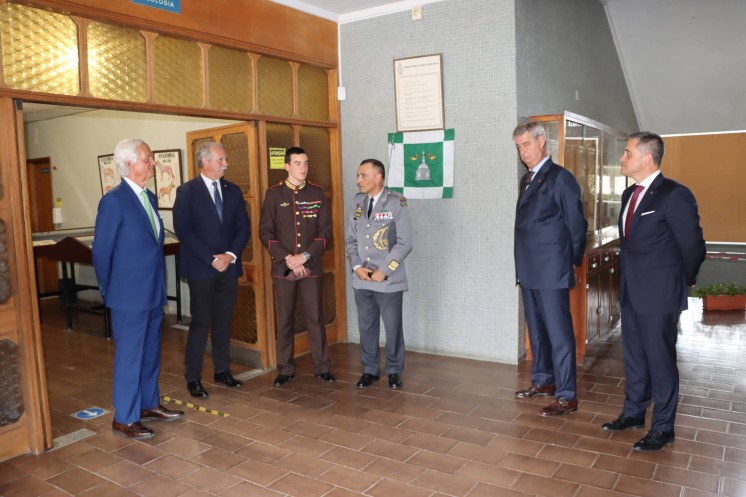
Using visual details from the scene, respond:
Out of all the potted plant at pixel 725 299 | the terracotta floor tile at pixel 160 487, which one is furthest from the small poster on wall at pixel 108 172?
the potted plant at pixel 725 299

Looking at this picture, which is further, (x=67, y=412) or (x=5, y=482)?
(x=67, y=412)

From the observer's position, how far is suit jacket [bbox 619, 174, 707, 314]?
3.22 meters

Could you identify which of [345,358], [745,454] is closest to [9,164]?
[345,358]

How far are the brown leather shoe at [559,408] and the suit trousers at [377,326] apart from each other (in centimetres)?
112

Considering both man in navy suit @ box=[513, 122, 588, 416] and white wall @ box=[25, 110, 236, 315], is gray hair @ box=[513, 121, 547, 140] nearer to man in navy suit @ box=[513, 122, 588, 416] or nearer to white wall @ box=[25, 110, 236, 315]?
man in navy suit @ box=[513, 122, 588, 416]

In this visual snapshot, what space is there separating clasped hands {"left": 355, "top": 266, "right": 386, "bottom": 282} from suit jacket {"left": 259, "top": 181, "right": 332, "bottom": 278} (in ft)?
1.29

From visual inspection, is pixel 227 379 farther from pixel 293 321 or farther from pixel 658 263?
pixel 658 263

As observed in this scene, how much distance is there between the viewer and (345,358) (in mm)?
5301

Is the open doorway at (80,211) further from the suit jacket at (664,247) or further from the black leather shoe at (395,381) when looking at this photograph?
the suit jacket at (664,247)

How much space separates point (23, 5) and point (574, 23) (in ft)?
15.8

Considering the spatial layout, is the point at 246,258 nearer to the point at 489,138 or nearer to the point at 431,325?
the point at 431,325

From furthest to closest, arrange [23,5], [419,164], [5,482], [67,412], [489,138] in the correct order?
[419,164], [489,138], [67,412], [23,5], [5,482]

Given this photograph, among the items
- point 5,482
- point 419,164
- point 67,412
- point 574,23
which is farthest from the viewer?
point 574,23

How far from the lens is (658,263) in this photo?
3312 mm
